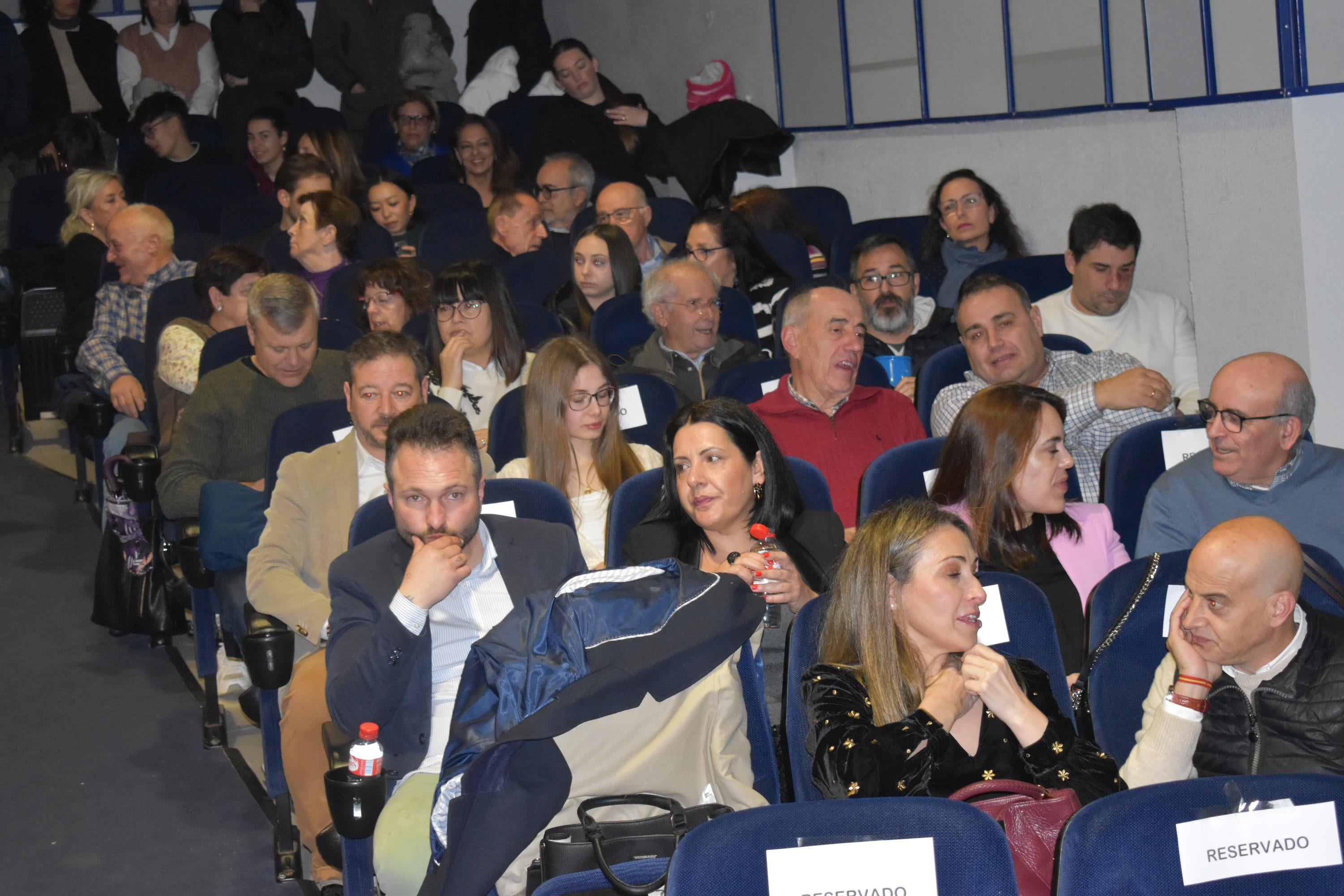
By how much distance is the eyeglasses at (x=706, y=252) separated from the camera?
5.20m

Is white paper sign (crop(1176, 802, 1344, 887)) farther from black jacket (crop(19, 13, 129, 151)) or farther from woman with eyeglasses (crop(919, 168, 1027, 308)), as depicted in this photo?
black jacket (crop(19, 13, 129, 151))

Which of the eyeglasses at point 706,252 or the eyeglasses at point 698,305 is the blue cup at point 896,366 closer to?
the eyeglasses at point 698,305

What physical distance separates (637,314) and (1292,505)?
2.46 m

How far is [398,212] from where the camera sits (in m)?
6.05

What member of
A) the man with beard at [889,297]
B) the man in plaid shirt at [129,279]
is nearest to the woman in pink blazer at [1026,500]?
the man with beard at [889,297]

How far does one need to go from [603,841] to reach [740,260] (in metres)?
3.63

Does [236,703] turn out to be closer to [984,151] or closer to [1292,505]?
[1292,505]

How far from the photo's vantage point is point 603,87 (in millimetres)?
8062

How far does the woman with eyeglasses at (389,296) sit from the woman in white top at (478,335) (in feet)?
1.49

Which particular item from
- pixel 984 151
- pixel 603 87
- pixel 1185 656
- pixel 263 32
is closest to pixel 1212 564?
pixel 1185 656

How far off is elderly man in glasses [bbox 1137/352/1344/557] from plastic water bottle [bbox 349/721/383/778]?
5.64 ft

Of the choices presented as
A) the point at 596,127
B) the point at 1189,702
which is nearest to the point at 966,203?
the point at 596,127

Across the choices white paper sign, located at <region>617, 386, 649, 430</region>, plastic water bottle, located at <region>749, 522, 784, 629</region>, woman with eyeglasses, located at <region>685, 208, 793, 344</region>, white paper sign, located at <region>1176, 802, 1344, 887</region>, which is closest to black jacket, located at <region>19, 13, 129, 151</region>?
woman with eyeglasses, located at <region>685, 208, 793, 344</region>

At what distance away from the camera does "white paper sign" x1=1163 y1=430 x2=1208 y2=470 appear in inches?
128
